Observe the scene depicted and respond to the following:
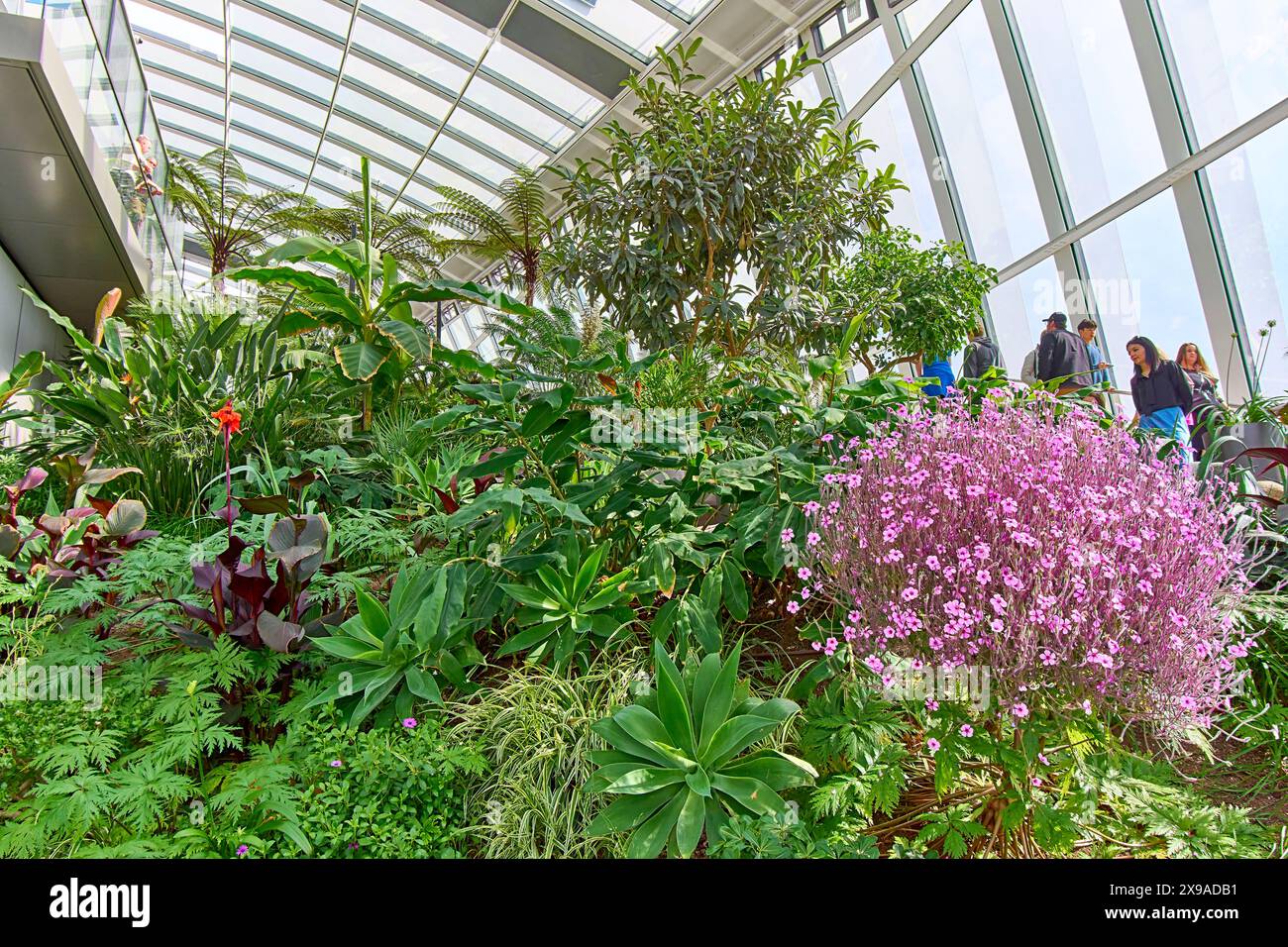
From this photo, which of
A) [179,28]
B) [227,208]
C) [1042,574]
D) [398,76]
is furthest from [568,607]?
[179,28]

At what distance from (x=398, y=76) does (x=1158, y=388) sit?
11.4 m

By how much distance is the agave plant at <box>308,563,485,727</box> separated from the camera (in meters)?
1.92

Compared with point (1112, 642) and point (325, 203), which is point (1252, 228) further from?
point (325, 203)

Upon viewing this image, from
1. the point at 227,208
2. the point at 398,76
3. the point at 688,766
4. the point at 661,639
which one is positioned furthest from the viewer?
the point at 227,208

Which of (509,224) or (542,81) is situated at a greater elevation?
(542,81)

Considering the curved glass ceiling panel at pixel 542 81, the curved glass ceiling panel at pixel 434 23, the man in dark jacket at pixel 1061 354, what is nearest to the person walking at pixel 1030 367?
the man in dark jacket at pixel 1061 354

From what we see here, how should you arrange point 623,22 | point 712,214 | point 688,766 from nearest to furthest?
point 688,766, point 712,214, point 623,22

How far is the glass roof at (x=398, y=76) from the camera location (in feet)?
33.5

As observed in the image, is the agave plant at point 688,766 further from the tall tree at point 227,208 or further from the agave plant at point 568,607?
the tall tree at point 227,208

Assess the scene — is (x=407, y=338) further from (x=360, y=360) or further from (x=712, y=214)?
(x=712, y=214)

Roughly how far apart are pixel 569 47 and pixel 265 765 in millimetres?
10548

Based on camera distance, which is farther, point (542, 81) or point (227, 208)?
point (227, 208)

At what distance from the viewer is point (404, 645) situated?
200 centimetres
